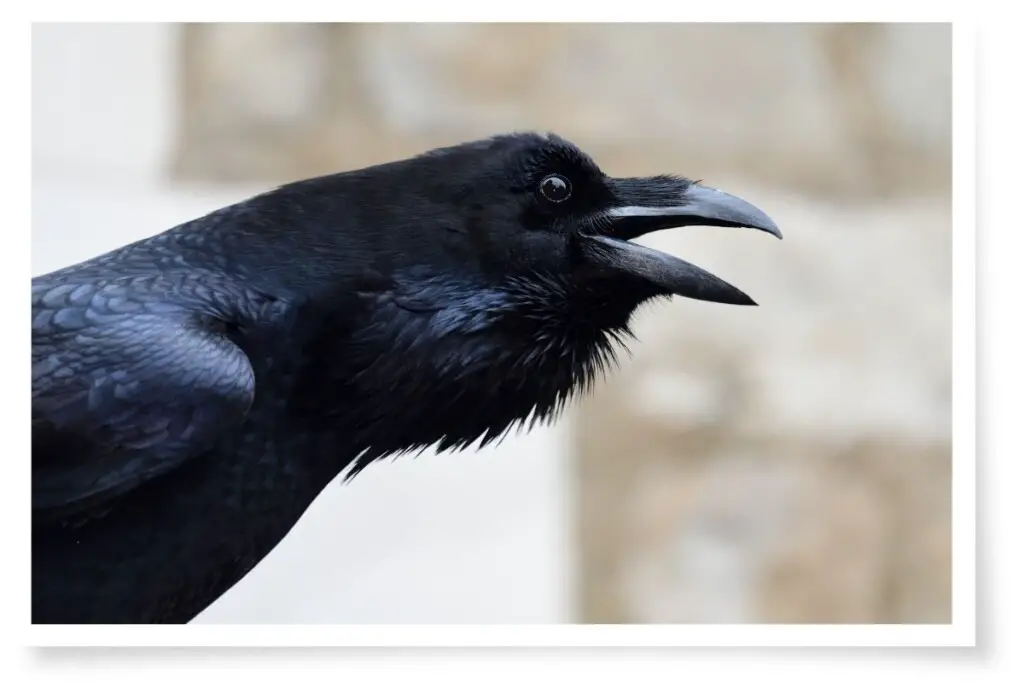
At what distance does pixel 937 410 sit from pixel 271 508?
2.76 feet

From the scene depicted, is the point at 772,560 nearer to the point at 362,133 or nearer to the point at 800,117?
the point at 800,117

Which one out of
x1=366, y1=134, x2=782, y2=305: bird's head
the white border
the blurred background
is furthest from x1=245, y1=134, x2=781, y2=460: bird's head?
the white border

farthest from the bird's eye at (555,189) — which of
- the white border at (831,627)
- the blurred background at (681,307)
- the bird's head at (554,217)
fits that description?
the white border at (831,627)

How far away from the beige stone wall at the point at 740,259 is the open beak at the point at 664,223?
84 mm

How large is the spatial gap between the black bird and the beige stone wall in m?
0.11

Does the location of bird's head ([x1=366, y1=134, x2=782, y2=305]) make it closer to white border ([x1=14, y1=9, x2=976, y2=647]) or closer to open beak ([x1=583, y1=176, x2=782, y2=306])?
open beak ([x1=583, y1=176, x2=782, y2=306])

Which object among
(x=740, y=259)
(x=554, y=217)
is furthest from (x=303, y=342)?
(x=740, y=259)

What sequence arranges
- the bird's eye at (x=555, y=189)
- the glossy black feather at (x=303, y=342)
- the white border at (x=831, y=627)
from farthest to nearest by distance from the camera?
the white border at (x=831, y=627)
the bird's eye at (x=555, y=189)
the glossy black feather at (x=303, y=342)

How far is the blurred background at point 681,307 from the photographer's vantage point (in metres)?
1.43

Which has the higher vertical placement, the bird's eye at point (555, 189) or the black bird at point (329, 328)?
the bird's eye at point (555, 189)

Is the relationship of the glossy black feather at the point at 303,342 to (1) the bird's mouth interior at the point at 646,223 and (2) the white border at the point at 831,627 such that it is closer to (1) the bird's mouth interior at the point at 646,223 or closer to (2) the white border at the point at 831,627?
(1) the bird's mouth interior at the point at 646,223

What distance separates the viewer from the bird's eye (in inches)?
51.0

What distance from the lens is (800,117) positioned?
147 cm
